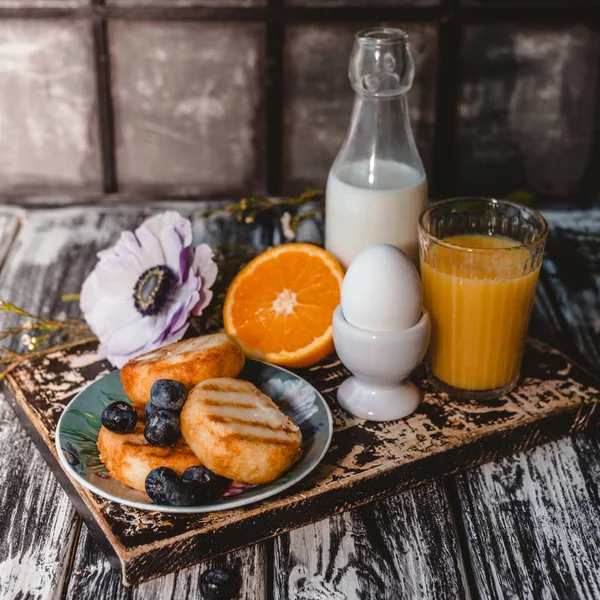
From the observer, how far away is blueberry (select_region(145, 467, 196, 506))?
96cm

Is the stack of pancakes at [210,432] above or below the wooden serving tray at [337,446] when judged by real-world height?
above

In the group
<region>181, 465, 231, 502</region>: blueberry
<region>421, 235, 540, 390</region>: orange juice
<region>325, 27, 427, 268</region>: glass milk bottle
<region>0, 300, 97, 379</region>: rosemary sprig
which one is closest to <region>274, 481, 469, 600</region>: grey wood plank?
<region>181, 465, 231, 502</region>: blueberry

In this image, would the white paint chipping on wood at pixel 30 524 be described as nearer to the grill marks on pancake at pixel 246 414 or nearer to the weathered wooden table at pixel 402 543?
the weathered wooden table at pixel 402 543

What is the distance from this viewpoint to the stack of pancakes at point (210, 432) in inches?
38.6

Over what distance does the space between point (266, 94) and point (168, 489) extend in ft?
4.14

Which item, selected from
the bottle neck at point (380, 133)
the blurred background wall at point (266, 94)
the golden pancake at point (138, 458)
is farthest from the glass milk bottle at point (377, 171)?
the blurred background wall at point (266, 94)

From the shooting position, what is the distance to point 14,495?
1102 millimetres

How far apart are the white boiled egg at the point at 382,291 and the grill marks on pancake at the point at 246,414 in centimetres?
17

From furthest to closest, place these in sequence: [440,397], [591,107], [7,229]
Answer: [591,107]
[7,229]
[440,397]

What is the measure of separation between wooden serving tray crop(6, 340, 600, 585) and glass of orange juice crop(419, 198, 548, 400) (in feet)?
0.15

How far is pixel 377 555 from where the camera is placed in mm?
1004

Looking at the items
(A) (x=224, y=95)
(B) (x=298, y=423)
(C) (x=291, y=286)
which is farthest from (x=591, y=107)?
(B) (x=298, y=423)

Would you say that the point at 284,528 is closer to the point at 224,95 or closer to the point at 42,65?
the point at 224,95

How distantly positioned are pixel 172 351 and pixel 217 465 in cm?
23
